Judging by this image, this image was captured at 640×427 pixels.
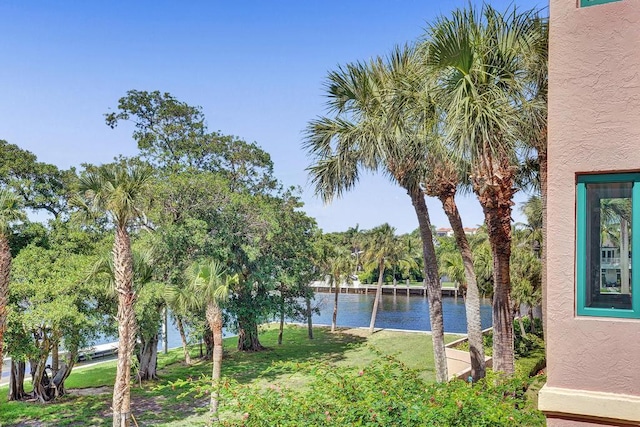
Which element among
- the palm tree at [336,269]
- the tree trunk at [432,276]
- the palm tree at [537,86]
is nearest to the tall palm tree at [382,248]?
the palm tree at [336,269]

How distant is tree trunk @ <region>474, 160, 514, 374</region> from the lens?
7082mm

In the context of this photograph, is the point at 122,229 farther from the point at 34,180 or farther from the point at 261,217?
the point at 34,180

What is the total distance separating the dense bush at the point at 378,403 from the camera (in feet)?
14.0

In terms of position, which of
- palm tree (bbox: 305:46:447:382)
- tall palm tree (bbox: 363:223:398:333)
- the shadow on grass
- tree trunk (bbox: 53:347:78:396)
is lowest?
the shadow on grass

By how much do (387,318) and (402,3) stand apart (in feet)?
98.3

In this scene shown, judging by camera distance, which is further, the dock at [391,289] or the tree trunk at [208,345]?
the dock at [391,289]

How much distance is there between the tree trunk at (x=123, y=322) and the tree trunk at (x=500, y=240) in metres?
7.95

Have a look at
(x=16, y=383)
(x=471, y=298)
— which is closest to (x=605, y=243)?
(x=471, y=298)

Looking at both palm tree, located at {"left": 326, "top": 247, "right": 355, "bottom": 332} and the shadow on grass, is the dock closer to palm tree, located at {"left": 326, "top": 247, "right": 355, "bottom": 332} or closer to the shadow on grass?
palm tree, located at {"left": 326, "top": 247, "right": 355, "bottom": 332}

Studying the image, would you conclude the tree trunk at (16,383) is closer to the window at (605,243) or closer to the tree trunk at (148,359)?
the tree trunk at (148,359)

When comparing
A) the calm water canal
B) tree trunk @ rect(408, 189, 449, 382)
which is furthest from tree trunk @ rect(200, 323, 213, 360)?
tree trunk @ rect(408, 189, 449, 382)

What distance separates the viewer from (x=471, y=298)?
10.1 meters

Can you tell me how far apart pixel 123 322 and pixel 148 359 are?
898 centimetres

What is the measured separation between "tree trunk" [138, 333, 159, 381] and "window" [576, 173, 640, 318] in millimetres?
17703
